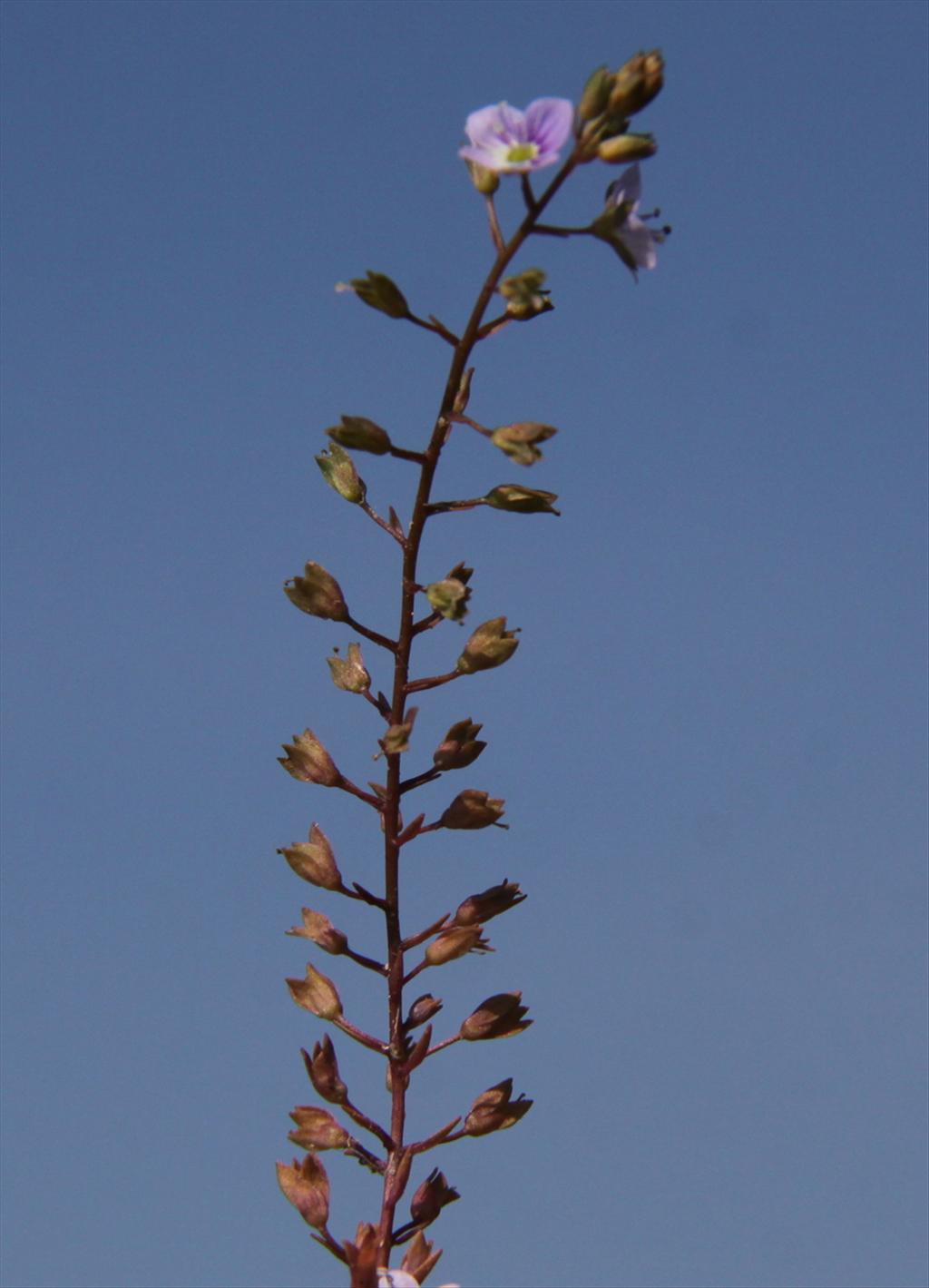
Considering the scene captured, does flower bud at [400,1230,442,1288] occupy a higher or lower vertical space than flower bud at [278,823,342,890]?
lower

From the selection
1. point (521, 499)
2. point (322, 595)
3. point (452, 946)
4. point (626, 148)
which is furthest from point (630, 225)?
point (452, 946)

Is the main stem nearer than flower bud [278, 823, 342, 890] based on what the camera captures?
Yes

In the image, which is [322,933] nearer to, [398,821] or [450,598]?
[398,821]

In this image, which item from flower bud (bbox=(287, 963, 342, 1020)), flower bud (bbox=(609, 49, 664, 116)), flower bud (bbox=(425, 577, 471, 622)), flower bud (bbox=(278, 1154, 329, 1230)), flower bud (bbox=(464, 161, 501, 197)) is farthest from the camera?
flower bud (bbox=(287, 963, 342, 1020))

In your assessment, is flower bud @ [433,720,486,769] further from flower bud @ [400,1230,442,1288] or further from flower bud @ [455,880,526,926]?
flower bud @ [400,1230,442,1288]

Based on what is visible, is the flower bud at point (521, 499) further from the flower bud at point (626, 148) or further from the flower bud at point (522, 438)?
the flower bud at point (626, 148)

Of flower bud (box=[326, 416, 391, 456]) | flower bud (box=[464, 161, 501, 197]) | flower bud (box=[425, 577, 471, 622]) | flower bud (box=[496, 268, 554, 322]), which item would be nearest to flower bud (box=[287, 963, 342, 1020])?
flower bud (box=[425, 577, 471, 622])
